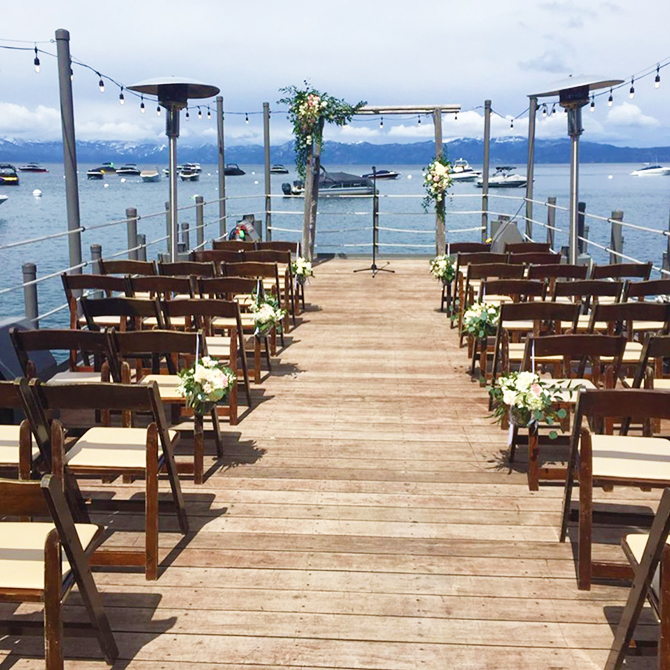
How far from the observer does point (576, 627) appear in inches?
124

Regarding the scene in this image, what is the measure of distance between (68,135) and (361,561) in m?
5.50

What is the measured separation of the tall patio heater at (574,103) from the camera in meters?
7.58

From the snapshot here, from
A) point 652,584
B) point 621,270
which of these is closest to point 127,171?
point 621,270

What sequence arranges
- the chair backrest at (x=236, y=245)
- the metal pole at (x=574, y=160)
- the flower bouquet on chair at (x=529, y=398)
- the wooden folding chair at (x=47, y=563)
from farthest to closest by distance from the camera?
1. the chair backrest at (x=236, y=245)
2. the metal pole at (x=574, y=160)
3. the flower bouquet on chair at (x=529, y=398)
4. the wooden folding chair at (x=47, y=563)

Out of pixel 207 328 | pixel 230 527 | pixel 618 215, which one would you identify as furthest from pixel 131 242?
pixel 230 527

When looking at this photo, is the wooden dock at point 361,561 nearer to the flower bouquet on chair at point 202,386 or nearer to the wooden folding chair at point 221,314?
the wooden folding chair at point 221,314

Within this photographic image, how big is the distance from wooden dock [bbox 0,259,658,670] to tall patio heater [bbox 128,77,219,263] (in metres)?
3.02

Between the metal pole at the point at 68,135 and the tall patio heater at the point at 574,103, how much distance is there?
4.26m

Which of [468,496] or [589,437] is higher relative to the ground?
[589,437]

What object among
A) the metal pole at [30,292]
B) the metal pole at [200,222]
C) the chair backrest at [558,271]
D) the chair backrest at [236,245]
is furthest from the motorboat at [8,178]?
the chair backrest at [558,271]

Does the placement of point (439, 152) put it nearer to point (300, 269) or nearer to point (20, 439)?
point (300, 269)

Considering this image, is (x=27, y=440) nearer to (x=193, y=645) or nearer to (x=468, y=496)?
(x=193, y=645)

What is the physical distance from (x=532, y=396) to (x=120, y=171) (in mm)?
123706

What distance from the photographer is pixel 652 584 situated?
274 cm
